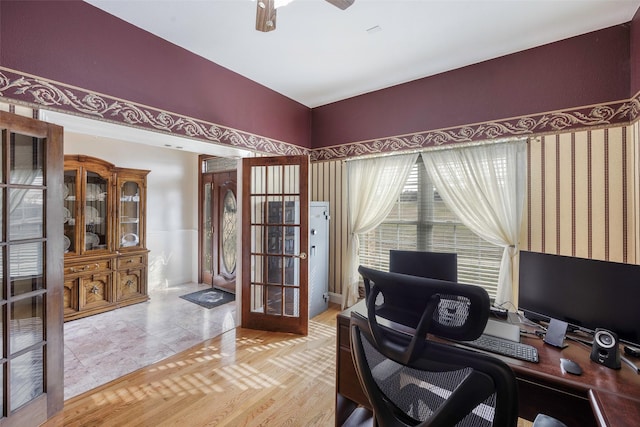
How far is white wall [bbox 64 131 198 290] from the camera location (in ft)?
14.7

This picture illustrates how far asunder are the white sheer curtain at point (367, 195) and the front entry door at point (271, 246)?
91 cm

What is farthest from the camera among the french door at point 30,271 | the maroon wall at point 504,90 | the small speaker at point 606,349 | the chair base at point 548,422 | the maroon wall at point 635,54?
the maroon wall at point 504,90

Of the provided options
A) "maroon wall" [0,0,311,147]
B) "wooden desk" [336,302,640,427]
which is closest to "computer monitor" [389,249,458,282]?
"wooden desk" [336,302,640,427]

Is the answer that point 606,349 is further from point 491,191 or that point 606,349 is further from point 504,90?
point 504,90

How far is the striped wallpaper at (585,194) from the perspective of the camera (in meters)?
2.25

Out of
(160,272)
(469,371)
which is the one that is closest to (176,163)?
(160,272)

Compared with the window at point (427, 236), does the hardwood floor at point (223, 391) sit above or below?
below

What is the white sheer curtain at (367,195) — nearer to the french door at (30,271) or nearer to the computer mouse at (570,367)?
the computer mouse at (570,367)

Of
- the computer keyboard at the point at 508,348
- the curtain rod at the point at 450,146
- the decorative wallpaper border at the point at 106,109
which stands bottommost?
the computer keyboard at the point at 508,348

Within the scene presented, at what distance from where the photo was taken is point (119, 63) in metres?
2.27

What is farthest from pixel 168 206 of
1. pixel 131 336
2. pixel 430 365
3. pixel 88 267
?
pixel 430 365

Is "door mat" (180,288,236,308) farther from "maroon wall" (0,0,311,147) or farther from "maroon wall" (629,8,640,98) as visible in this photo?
"maroon wall" (629,8,640,98)

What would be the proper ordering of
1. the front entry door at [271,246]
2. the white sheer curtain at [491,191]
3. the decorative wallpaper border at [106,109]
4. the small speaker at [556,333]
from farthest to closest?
the front entry door at [271,246] < the white sheer curtain at [491,191] < the decorative wallpaper border at [106,109] < the small speaker at [556,333]

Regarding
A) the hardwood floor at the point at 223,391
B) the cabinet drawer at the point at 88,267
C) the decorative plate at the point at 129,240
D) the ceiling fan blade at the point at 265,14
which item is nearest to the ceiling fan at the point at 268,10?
the ceiling fan blade at the point at 265,14
